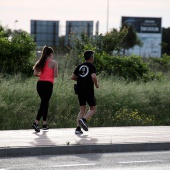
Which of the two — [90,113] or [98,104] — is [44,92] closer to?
[90,113]

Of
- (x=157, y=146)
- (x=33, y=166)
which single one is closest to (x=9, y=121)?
(x=157, y=146)

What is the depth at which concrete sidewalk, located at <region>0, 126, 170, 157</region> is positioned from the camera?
1191 centimetres

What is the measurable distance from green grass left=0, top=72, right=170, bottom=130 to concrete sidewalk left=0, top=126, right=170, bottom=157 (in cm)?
187

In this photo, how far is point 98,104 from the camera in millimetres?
18344

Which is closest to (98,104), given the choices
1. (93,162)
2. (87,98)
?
(87,98)

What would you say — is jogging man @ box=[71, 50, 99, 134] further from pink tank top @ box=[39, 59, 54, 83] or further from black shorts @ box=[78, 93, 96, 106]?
pink tank top @ box=[39, 59, 54, 83]

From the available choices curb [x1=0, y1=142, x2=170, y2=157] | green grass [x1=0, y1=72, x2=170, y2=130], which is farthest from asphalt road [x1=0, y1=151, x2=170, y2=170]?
green grass [x1=0, y1=72, x2=170, y2=130]

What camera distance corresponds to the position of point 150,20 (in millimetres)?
142750

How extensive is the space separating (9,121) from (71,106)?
2115mm

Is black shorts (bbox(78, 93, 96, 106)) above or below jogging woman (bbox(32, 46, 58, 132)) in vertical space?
below

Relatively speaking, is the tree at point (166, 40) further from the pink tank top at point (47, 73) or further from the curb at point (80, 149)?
the curb at point (80, 149)

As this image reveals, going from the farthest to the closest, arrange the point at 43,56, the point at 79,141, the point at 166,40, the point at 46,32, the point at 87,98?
the point at 166,40 → the point at 46,32 → the point at 43,56 → the point at 87,98 → the point at 79,141

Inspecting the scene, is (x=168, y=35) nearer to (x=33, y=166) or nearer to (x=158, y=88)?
(x=158, y=88)

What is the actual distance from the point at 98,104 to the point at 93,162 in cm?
730
